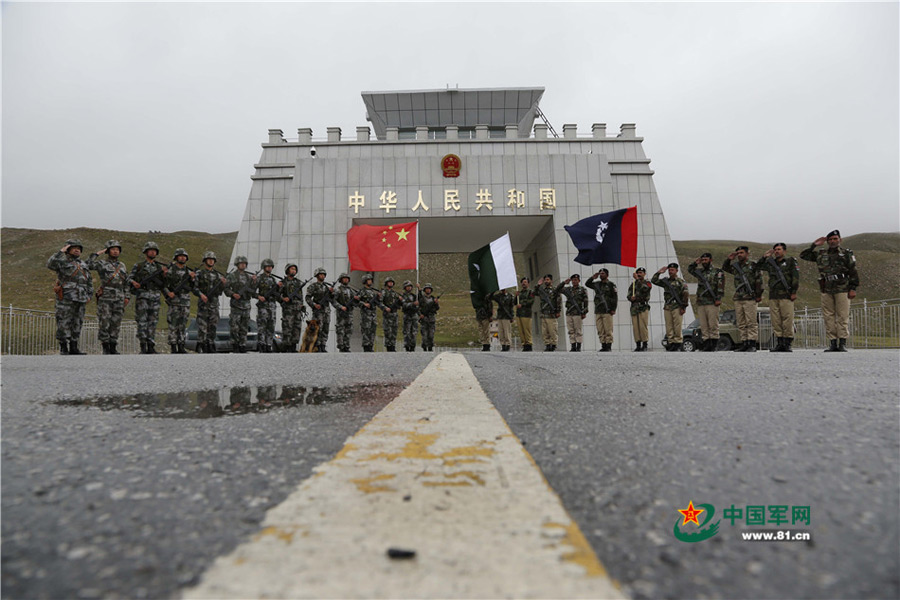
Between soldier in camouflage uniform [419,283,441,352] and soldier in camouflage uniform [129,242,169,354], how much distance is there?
7068mm

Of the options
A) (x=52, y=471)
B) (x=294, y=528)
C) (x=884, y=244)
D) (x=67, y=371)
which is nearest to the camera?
(x=294, y=528)

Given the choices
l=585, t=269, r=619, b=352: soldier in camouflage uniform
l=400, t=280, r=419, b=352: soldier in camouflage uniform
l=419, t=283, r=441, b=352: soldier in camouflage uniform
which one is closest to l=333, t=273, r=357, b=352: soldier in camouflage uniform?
l=400, t=280, r=419, b=352: soldier in camouflage uniform

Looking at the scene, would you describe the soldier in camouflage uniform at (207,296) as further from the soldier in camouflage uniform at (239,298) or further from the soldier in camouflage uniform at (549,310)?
the soldier in camouflage uniform at (549,310)

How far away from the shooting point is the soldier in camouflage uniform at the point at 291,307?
1159 centimetres

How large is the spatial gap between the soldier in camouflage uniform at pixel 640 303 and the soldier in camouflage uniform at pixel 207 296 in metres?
9.40

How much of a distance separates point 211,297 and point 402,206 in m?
11.0

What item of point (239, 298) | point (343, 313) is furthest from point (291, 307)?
point (343, 313)

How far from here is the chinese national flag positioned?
15672 millimetres

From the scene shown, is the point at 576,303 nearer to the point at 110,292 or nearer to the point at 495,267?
the point at 495,267

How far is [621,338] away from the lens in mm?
19453

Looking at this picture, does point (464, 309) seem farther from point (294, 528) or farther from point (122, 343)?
point (294, 528)

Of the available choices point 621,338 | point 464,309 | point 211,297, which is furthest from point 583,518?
point 464,309

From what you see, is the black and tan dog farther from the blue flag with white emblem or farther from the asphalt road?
the asphalt road

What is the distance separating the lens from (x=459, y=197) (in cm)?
2005
